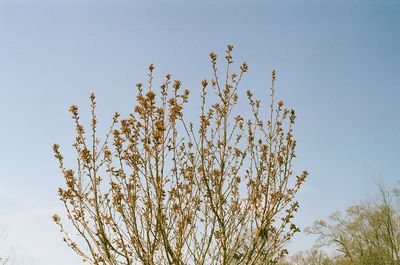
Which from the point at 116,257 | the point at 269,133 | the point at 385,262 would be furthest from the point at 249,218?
the point at 385,262

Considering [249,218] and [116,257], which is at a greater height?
[249,218]

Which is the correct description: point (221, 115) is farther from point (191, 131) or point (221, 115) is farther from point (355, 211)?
point (355, 211)

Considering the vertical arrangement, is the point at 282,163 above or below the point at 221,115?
Answer: below

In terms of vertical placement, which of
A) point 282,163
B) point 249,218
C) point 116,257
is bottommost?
point 116,257

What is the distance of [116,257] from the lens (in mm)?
3547

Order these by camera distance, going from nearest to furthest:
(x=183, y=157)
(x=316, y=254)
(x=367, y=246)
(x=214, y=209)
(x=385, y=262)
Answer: (x=214, y=209) → (x=183, y=157) → (x=385, y=262) → (x=367, y=246) → (x=316, y=254)

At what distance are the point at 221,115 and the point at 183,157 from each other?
83 centimetres

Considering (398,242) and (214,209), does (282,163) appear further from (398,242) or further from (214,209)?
(398,242)

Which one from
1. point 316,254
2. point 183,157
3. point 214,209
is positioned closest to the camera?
point 214,209

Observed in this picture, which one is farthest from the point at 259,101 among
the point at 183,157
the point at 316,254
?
the point at 316,254

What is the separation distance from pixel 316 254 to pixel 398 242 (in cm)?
1523

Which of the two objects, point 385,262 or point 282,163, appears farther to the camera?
point 385,262

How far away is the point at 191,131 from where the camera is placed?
3.81 metres

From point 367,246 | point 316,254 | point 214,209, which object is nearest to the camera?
point 214,209
